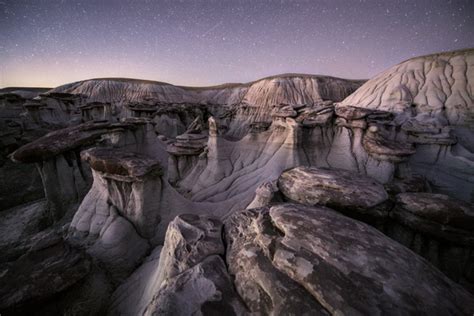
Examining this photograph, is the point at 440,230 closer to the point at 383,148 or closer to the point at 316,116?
the point at 383,148

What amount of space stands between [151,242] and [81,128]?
5.27 meters

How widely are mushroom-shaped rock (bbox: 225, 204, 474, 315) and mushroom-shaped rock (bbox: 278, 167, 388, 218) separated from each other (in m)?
0.67

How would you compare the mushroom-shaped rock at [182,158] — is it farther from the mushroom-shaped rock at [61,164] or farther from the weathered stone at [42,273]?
the weathered stone at [42,273]

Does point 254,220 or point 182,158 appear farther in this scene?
point 182,158

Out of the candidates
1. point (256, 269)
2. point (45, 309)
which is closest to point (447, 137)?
point (256, 269)

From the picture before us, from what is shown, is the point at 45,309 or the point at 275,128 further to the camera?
the point at 275,128

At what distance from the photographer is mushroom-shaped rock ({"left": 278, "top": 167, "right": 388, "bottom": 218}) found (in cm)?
242

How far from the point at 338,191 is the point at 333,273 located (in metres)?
1.51

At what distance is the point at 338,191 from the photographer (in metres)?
2.56

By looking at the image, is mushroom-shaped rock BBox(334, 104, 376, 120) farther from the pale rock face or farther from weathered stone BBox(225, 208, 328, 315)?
weathered stone BBox(225, 208, 328, 315)

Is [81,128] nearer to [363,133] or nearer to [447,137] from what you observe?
[363,133]

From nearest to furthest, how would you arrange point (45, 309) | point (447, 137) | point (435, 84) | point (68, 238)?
point (45, 309) → point (68, 238) → point (447, 137) → point (435, 84)

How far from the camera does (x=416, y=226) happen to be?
2.39 meters

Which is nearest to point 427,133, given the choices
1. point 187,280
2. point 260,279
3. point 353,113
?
point 353,113
